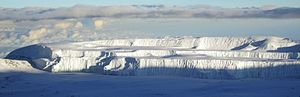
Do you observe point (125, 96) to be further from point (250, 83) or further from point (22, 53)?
point (22, 53)

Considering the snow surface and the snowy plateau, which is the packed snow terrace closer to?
the snowy plateau

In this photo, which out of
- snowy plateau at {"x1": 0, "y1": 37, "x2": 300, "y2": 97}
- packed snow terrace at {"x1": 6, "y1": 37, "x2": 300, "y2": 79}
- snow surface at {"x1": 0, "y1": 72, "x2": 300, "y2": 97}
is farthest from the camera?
packed snow terrace at {"x1": 6, "y1": 37, "x2": 300, "y2": 79}

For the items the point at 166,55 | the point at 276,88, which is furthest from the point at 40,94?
the point at 166,55

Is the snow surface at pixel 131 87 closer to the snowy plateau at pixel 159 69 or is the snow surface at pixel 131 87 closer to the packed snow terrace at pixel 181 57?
the snowy plateau at pixel 159 69

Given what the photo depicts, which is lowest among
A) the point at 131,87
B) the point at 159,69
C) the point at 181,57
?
the point at 131,87

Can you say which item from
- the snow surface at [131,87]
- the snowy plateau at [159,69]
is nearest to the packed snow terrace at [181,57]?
the snowy plateau at [159,69]

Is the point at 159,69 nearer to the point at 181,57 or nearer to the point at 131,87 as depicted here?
the point at 181,57

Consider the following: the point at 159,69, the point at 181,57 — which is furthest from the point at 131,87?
the point at 181,57

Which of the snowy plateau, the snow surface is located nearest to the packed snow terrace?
the snowy plateau
